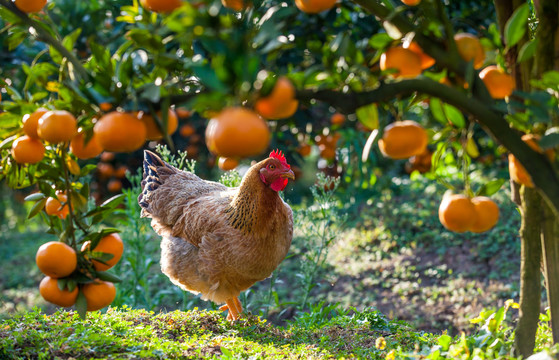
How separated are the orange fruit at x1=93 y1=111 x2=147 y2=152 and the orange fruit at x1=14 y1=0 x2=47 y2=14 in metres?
0.67

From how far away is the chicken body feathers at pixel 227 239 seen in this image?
3.83 metres

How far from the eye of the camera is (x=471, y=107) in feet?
5.81

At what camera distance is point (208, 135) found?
1396 millimetres

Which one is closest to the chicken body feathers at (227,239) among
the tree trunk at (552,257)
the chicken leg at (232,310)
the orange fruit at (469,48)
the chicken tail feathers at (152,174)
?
the chicken leg at (232,310)

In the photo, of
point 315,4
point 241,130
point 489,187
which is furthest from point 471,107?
point 241,130

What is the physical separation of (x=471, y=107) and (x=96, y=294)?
153 cm

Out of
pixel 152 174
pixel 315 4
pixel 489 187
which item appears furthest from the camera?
pixel 152 174

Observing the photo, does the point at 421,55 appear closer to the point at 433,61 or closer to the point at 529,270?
the point at 433,61

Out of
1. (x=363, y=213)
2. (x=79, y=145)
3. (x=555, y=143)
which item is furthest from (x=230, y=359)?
(x=363, y=213)

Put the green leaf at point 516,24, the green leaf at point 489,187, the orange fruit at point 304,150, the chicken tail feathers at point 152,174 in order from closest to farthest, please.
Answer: the green leaf at point 516,24
the green leaf at point 489,187
the chicken tail feathers at point 152,174
the orange fruit at point 304,150

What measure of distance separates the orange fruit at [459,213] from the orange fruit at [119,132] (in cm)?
104

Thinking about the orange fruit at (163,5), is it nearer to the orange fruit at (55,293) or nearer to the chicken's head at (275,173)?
the orange fruit at (55,293)

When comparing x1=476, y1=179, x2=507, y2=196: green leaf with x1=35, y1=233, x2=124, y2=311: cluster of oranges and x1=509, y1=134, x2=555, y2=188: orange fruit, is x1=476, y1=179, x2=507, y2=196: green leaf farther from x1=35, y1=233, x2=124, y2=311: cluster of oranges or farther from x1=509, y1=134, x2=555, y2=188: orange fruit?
x1=35, y1=233, x2=124, y2=311: cluster of oranges

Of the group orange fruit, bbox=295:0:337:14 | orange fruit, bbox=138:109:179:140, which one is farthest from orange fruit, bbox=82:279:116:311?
orange fruit, bbox=295:0:337:14
